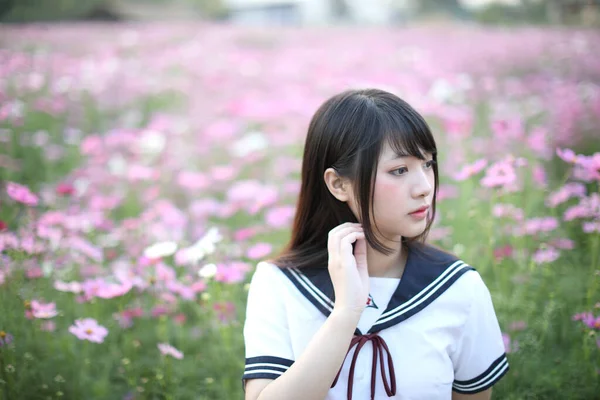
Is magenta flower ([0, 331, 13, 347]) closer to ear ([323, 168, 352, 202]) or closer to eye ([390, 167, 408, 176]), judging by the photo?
ear ([323, 168, 352, 202])

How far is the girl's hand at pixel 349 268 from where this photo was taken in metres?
1.16

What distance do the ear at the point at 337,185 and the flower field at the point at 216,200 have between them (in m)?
0.65

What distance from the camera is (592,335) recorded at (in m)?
1.59

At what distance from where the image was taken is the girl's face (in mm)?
1202

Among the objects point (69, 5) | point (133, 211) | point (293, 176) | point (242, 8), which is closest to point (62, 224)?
point (133, 211)

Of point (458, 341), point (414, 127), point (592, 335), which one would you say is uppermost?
point (414, 127)

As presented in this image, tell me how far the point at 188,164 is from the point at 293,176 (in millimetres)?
724

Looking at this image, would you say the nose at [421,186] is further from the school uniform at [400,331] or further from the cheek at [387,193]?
the school uniform at [400,331]

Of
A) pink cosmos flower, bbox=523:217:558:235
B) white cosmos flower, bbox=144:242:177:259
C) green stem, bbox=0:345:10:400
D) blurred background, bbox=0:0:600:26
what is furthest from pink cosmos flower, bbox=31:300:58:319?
blurred background, bbox=0:0:600:26

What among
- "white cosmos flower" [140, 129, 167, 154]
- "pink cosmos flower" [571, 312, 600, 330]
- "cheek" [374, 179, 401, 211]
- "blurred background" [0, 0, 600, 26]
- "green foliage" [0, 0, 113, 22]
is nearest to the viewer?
"cheek" [374, 179, 401, 211]

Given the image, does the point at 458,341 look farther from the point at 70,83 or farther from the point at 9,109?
the point at 70,83

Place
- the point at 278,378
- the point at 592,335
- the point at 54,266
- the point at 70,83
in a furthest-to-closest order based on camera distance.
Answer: the point at 70,83 < the point at 54,266 < the point at 592,335 < the point at 278,378

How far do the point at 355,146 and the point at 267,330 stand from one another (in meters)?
0.49

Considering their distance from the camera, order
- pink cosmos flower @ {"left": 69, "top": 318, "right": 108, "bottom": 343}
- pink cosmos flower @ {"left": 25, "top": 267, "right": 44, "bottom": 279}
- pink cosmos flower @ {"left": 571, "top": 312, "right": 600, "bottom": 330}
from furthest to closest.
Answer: pink cosmos flower @ {"left": 25, "top": 267, "right": 44, "bottom": 279}
pink cosmos flower @ {"left": 69, "top": 318, "right": 108, "bottom": 343}
pink cosmos flower @ {"left": 571, "top": 312, "right": 600, "bottom": 330}
